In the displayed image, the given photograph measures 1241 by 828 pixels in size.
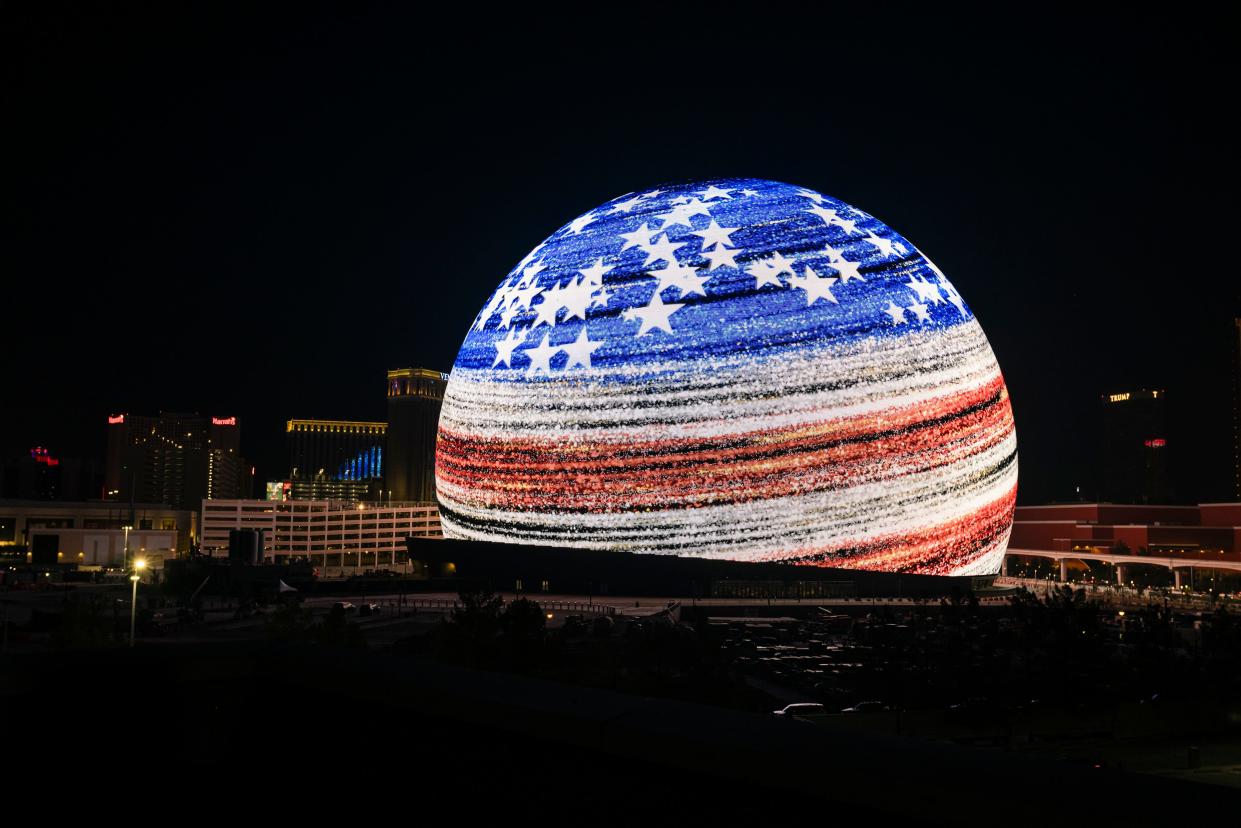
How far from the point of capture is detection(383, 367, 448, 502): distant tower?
14750 centimetres

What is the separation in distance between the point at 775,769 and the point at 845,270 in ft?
81.3

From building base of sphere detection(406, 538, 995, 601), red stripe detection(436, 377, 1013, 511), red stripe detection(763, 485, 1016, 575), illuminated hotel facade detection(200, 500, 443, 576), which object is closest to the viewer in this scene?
red stripe detection(436, 377, 1013, 511)

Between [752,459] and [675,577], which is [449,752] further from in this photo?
[675,577]

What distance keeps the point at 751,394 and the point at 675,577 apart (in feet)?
18.1

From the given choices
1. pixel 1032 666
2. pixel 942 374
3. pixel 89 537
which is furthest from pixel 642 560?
pixel 89 537

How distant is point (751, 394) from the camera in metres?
25.6

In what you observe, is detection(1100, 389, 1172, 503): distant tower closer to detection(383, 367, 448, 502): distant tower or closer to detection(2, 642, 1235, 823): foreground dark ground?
detection(383, 367, 448, 502): distant tower

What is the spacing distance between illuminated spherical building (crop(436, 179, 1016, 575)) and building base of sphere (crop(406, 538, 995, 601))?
0.47 metres

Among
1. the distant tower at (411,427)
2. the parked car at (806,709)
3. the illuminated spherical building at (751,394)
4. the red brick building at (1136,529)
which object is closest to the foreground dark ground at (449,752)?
the parked car at (806,709)

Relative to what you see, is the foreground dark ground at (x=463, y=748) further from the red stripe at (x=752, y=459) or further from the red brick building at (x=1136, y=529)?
the red brick building at (x=1136, y=529)

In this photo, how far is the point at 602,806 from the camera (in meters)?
3.05

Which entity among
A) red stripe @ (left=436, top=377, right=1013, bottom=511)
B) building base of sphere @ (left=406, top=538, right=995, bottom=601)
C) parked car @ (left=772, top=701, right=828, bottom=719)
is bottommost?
parked car @ (left=772, top=701, right=828, bottom=719)

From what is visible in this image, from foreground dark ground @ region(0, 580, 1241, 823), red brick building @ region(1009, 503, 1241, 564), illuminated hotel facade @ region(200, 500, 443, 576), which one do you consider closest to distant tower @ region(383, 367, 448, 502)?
illuminated hotel facade @ region(200, 500, 443, 576)

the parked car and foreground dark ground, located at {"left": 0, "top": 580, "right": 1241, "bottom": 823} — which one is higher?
foreground dark ground, located at {"left": 0, "top": 580, "right": 1241, "bottom": 823}
